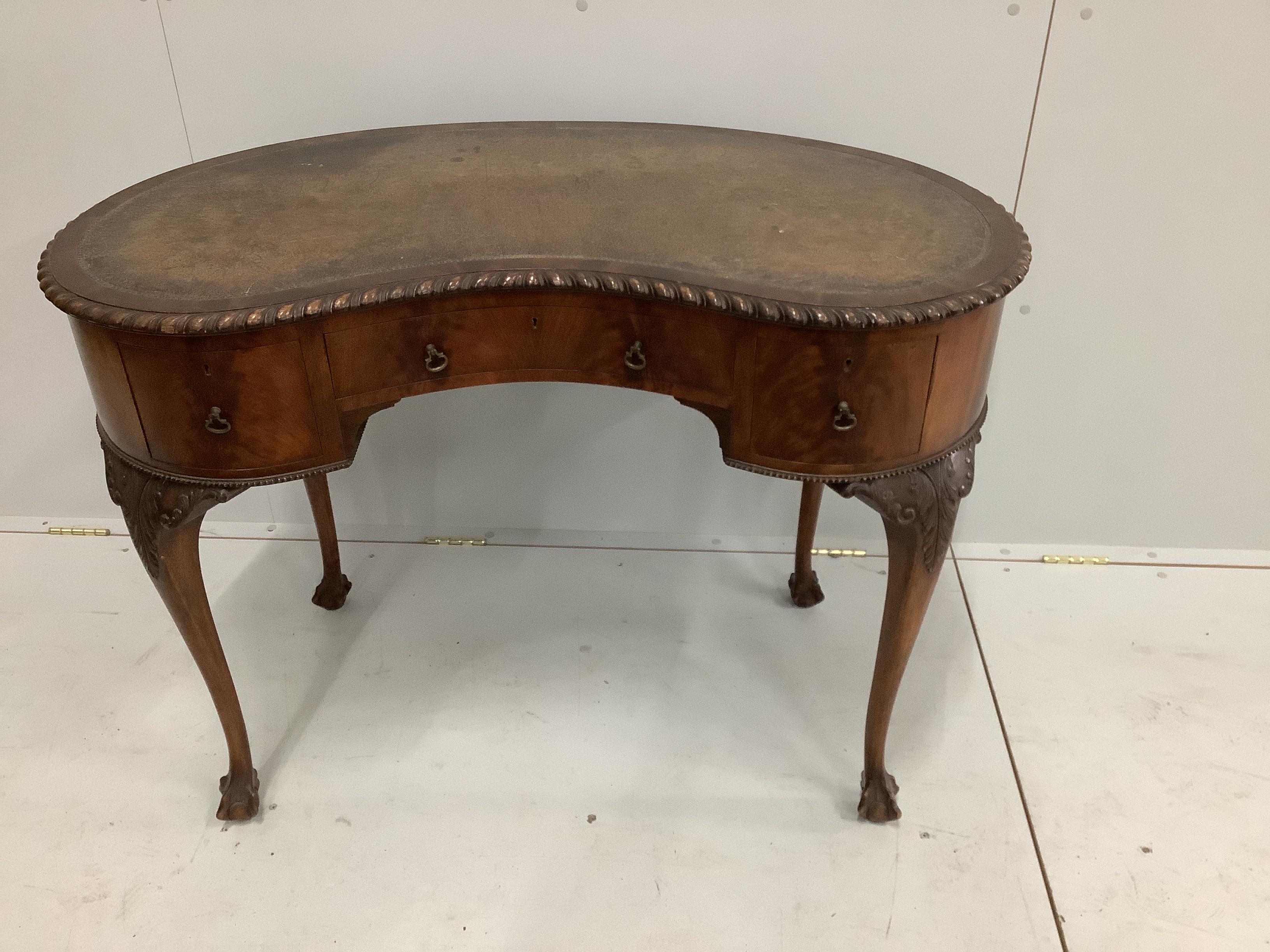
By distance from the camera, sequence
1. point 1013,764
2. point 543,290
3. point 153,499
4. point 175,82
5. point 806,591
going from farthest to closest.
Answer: point 806,591 < point 175,82 < point 1013,764 < point 153,499 < point 543,290

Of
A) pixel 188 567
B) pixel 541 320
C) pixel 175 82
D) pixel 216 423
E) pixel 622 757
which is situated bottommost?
pixel 622 757

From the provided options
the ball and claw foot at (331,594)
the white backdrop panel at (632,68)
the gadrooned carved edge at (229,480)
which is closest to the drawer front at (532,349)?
the gadrooned carved edge at (229,480)

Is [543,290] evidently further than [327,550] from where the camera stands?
No

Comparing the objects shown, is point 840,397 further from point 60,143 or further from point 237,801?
point 60,143

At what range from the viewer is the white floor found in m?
1.44

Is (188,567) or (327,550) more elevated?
(188,567)

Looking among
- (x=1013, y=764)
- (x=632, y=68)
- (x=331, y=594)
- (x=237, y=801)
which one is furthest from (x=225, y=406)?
(x=1013, y=764)

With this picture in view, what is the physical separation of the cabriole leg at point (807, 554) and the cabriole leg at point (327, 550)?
0.95 metres

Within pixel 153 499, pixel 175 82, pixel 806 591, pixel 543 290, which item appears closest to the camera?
pixel 543 290

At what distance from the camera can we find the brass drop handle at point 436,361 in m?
1.25

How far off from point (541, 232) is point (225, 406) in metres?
0.46

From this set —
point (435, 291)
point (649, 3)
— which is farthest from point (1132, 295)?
point (435, 291)

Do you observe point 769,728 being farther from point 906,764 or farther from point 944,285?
point 944,285

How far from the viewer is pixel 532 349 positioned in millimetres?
1279
